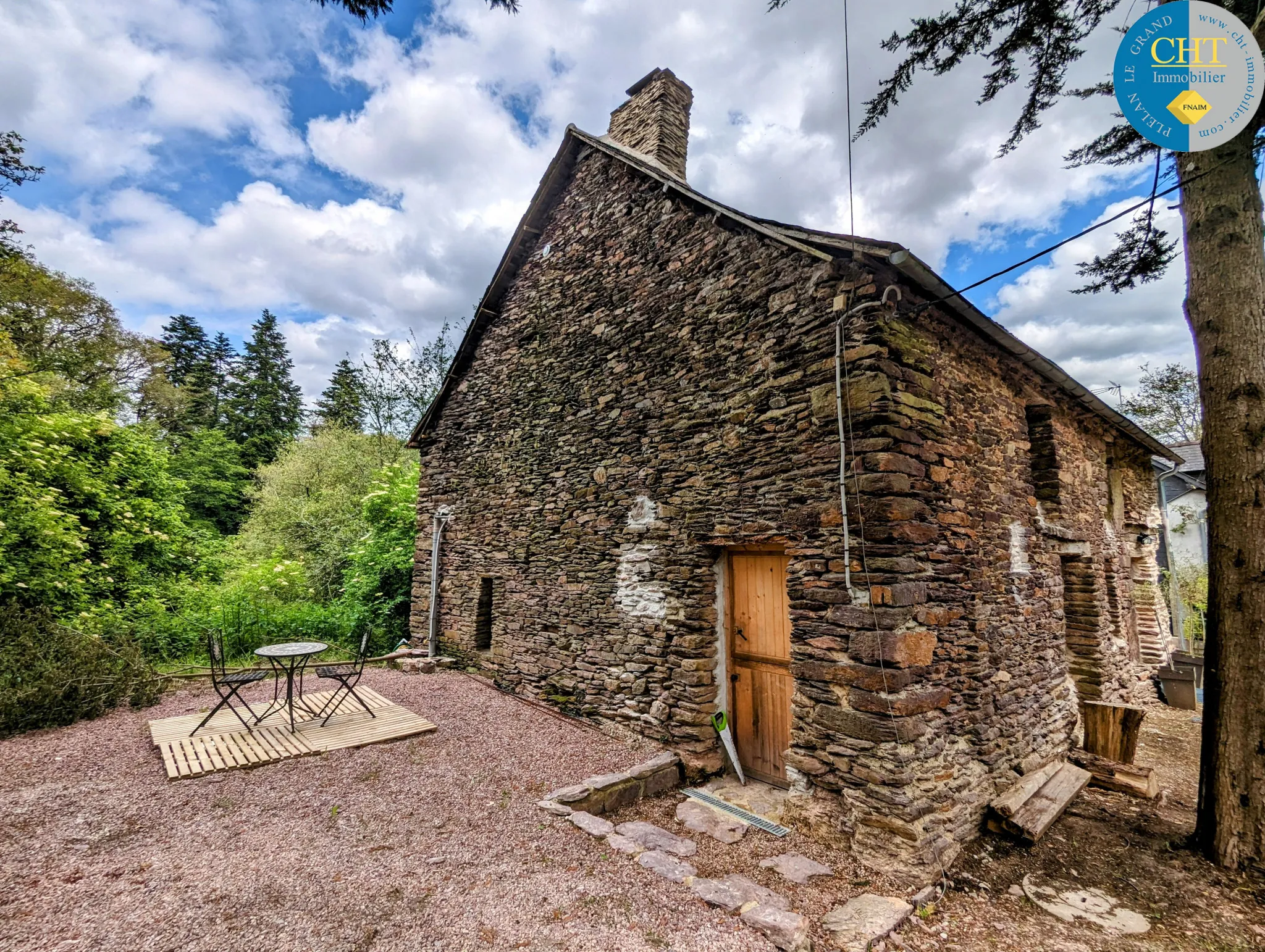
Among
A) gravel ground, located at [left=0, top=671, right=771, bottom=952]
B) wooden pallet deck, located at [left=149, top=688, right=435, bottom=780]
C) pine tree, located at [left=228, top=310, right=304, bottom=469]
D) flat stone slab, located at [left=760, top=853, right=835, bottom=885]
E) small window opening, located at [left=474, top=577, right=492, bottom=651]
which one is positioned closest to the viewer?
gravel ground, located at [left=0, top=671, right=771, bottom=952]

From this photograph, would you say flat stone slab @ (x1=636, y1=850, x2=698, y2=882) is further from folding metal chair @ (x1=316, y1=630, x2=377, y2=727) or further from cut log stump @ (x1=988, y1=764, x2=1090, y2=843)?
folding metal chair @ (x1=316, y1=630, x2=377, y2=727)

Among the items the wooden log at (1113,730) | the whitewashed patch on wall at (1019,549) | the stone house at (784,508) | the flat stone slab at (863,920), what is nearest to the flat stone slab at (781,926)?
the flat stone slab at (863,920)

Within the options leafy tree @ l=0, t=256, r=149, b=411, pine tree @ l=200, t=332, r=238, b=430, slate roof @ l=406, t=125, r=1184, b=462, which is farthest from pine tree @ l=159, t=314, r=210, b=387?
slate roof @ l=406, t=125, r=1184, b=462

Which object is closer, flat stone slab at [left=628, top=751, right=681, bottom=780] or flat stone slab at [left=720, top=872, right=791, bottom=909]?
flat stone slab at [left=720, top=872, right=791, bottom=909]

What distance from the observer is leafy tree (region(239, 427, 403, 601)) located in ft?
45.3

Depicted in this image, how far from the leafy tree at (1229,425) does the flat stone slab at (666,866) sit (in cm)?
386

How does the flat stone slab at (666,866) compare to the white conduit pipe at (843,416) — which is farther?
the white conduit pipe at (843,416)

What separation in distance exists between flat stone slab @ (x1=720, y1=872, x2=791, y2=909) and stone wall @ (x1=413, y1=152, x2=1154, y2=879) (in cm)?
97

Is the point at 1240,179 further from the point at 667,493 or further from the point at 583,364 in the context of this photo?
the point at 583,364

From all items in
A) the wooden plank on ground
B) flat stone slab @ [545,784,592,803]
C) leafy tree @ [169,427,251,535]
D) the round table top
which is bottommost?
flat stone slab @ [545,784,592,803]

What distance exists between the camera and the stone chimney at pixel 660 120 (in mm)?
8047

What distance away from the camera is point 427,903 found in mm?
3002

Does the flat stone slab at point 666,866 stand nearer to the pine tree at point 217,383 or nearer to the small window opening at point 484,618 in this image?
the small window opening at point 484,618

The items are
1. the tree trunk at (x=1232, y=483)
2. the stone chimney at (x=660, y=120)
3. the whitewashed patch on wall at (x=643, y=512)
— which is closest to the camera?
the tree trunk at (x=1232, y=483)
